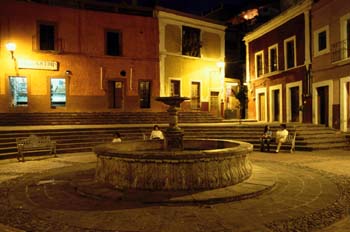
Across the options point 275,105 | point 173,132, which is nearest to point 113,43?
point 275,105

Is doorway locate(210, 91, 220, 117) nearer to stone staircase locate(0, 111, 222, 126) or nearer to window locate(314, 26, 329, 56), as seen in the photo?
stone staircase locate(0, 111, 222, 126)

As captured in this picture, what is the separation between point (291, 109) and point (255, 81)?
16.8 ft

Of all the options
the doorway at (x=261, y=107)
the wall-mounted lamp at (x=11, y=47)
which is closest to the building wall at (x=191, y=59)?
the doorway at (x=261, y=107)

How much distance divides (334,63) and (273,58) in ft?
23.6

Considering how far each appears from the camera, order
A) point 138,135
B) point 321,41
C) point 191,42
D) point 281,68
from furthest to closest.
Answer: point 191,42, point 281,68, point 321,41, point 138,135

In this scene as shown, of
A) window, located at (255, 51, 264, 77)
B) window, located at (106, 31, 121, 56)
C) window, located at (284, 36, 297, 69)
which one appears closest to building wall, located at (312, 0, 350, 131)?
window, located at (284, 36, 297, 69)

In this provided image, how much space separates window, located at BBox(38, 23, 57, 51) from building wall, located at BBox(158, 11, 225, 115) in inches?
272

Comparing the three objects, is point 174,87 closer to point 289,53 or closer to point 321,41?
point 289,53

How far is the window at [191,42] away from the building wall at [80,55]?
2.58m

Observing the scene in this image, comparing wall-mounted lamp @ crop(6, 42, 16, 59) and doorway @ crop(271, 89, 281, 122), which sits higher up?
wall-mounted lamp @ crop(6, 42, 16, 59)

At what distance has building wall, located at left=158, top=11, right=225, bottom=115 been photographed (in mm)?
24125

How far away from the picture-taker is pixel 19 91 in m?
20.2

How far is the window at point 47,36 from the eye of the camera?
68.3ft

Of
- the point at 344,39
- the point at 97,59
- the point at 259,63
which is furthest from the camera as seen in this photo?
the point at 259,63
